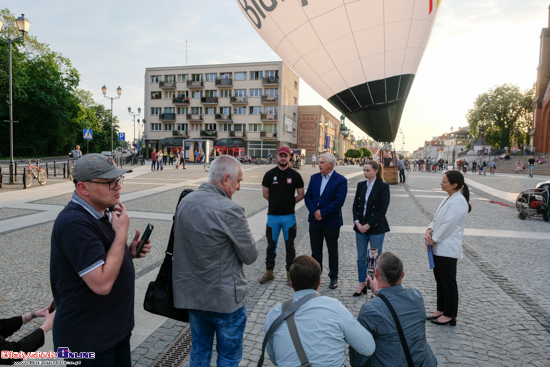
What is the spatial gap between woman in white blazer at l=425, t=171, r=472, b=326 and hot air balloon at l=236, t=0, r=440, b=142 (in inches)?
255

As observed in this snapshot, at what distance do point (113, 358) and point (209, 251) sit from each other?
0.76m

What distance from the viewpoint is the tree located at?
68.8 meters

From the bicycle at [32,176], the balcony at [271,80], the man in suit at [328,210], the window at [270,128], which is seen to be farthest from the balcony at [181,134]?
the man in suit at [328,210]

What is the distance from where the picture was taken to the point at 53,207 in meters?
10.5

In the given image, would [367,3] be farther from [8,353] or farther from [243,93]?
[243,93]

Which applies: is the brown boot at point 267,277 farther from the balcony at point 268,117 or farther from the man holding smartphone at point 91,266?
the balcony at point 268,117

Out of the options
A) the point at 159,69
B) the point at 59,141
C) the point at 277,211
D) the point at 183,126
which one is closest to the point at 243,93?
the point at 183,126

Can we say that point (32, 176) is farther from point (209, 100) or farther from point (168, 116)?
point (168, 116)

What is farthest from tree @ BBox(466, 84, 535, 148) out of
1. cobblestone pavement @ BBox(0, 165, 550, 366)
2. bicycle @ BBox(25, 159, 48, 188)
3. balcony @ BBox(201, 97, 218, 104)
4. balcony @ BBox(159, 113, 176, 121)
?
bicycle @ BBox(25, 159, 48, 188)

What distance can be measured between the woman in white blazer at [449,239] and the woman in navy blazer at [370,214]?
79cm

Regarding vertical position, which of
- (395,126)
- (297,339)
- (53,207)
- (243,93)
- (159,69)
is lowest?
(53,207)

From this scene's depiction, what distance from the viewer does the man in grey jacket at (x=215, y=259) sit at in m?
2.21

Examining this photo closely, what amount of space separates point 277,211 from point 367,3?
632cm

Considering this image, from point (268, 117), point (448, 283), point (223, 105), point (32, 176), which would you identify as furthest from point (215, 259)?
point (223, 105)
